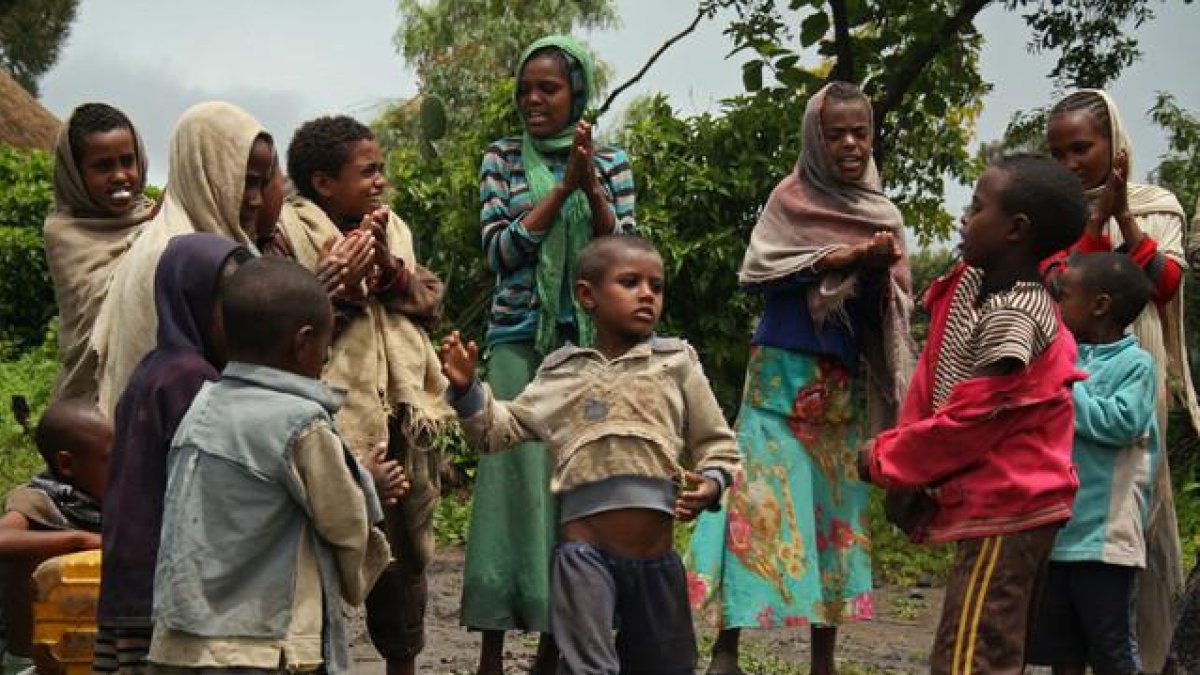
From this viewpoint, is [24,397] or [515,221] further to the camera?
[24,397]

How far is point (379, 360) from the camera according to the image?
5.57 meters

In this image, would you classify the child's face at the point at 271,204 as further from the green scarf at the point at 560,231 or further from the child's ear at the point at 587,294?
the green scarf at the point at 560,231

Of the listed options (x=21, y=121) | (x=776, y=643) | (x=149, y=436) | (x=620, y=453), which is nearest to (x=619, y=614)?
(x=620, y=453)

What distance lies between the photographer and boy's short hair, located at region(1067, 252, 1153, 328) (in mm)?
5828

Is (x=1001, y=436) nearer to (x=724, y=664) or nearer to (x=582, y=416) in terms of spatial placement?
(x=582, y=416)

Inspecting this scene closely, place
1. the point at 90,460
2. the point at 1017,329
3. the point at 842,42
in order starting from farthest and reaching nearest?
the point at 842,42 → the point at 90,460 → the point at 1017,329

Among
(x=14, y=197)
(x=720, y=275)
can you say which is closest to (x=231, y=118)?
(x=720, y=275)

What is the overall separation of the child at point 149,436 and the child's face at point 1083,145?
310 centimetres

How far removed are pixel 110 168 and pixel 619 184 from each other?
1.75 m

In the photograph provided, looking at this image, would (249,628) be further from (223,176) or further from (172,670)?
(223,176)

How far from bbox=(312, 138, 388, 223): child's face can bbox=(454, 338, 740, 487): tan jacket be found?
0.89m

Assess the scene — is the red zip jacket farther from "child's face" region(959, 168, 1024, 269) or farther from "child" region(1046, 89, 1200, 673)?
"child" region(1046, 89, 1200, 673)

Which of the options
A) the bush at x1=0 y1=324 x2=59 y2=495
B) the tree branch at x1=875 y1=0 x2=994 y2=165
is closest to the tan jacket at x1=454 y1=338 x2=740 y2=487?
the tree branch at x1=875 y1=0 x2=994 y2=165

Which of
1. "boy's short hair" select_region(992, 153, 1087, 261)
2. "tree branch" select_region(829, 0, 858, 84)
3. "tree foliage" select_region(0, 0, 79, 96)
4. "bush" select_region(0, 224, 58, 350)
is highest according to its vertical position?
"tree foliage" select_region(0, 0, 79, 96)
